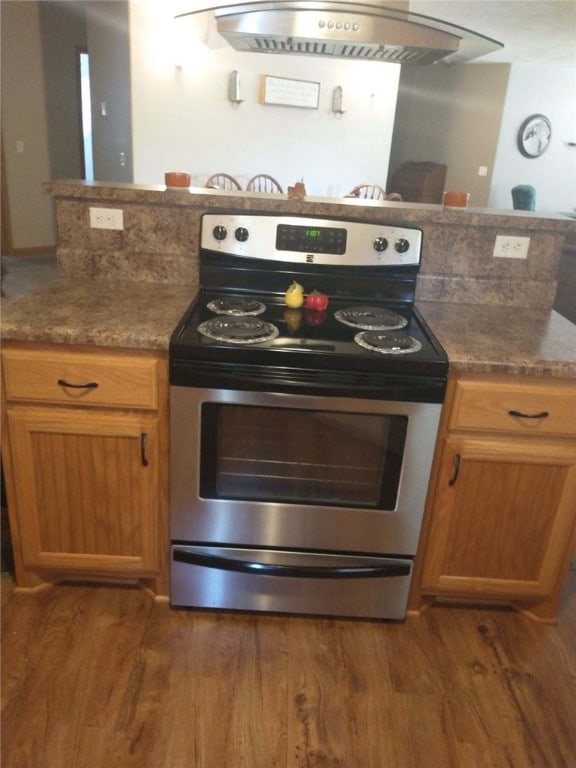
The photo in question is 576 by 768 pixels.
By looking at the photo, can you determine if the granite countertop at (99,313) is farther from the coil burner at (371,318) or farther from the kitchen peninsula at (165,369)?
the coil burner at (371,318)

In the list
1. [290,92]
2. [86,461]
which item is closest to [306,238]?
[86,461]

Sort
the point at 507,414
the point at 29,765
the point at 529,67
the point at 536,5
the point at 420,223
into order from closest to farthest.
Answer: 1. the point at 29,765
2. the point at 507,414
3. the point at 420,223
4. the point at 536,5
5. the point at 529,67

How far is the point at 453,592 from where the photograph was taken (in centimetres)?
178

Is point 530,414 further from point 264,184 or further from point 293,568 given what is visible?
point 264,184

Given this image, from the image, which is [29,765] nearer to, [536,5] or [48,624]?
[48,624]

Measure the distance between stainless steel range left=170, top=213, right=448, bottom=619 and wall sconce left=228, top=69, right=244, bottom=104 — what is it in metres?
3.89

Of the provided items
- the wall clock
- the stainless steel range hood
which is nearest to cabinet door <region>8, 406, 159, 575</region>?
the stainless steel range hood

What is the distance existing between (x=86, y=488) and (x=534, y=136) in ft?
25.5

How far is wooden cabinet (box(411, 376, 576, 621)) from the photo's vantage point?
60.5 inches

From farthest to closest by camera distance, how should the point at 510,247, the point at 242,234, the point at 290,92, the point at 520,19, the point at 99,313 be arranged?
the point at 290,92, the point at 520,19, the point at 510,247, the point at 242,234, the point at 99,313

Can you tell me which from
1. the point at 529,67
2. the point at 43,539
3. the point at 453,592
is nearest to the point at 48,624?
the point at 43,539

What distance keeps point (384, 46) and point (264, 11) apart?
0.44 meters

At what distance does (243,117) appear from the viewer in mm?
5344

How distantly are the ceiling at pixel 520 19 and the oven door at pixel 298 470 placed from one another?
4332mm
